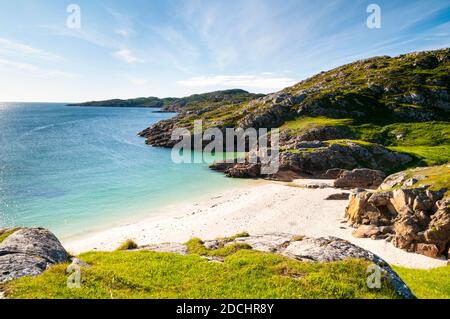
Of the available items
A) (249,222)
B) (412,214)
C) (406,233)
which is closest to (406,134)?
(412,214)

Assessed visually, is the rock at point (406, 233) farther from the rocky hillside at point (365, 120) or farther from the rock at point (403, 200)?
the rocky hillside at point (365, 120)

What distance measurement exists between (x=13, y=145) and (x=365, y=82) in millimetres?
161031

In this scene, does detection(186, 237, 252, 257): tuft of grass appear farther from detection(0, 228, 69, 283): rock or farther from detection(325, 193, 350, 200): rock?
detection(325, 193, 350, 200): rock

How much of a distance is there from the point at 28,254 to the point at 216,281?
34.6ft

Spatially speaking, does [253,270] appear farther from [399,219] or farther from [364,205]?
[364,205]

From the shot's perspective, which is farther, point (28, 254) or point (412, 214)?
point (412, 214)

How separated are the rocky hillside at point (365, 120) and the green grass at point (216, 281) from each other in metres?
63.6

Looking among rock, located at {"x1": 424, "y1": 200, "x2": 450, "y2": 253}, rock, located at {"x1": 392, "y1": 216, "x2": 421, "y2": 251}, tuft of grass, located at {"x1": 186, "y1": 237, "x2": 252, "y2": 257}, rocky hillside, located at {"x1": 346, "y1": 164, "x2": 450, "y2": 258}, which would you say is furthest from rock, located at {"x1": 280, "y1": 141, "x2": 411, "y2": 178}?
tuft of grass, located at {"x1": 186, "y1": 237, "x2": 252, "y2": 257}

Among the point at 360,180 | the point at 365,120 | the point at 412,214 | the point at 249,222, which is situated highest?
the point at 365,120

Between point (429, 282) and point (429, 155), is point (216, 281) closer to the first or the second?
point (429, 282)

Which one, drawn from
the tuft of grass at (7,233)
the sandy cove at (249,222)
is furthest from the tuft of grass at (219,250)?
the sandy cove at (249,222)

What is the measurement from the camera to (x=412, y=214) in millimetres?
34344

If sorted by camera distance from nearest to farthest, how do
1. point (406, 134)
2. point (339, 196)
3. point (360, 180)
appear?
point (339, 196)
point (360, 180)
point (406, 134)

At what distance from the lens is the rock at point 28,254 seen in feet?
47.1
